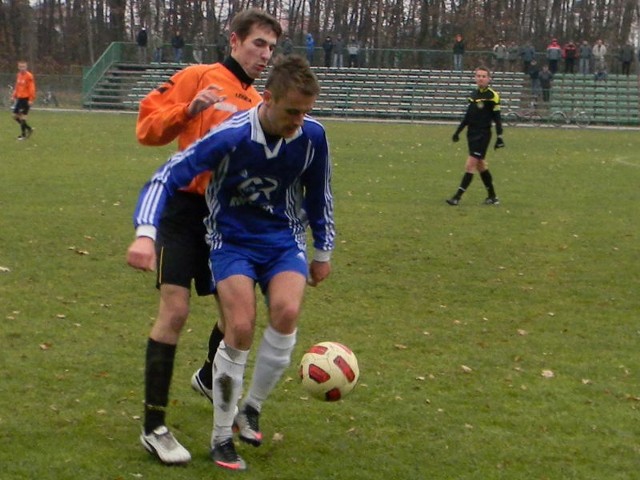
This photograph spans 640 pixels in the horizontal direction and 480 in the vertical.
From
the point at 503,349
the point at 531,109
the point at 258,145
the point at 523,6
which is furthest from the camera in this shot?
the point at 523,6

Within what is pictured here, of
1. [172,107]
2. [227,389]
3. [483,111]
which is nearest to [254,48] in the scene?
[172,107]

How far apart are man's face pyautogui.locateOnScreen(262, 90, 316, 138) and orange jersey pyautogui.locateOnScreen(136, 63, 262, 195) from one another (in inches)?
15.2

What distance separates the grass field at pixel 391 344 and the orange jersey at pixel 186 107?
1351 millimetres

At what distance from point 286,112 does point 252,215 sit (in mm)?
532

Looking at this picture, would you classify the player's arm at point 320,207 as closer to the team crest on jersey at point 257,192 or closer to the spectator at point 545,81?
the team crest on jersey at point 257,192

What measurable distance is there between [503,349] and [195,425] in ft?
8.27

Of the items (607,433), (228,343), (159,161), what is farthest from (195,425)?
(159,161)

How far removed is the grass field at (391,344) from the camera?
16.9 feet

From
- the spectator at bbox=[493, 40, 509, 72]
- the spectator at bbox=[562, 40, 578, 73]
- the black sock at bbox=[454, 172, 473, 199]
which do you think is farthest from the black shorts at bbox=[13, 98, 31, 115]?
the spectator at bbox=[562, 40, 578, 73]

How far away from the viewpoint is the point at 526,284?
9.71 m

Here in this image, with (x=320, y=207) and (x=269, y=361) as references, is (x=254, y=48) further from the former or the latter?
(x=269, y=361)

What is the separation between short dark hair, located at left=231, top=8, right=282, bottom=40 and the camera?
206 inches

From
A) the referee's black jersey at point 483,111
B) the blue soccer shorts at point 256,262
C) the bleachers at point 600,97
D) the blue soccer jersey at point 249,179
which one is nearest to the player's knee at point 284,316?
the blue soccer shorts at point 256,262

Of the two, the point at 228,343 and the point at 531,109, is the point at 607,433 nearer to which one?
the point at 228,343
